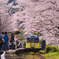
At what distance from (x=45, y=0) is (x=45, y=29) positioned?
8.01ft

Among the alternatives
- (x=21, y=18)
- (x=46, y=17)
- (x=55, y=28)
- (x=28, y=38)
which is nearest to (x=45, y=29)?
(x=46, y=17)

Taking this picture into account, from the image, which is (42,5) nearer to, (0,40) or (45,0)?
(45,0)

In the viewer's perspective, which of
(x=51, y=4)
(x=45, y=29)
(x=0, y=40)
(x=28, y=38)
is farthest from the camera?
(x=28, y=38)

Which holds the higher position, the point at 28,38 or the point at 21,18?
the point at 21,18

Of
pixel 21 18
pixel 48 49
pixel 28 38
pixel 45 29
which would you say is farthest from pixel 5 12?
pixel 45 29

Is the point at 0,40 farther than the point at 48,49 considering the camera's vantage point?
No

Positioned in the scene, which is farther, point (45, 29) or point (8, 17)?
point (8, 17)

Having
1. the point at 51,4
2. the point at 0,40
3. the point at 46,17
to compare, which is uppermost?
the point at 51,4

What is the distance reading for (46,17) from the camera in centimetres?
1461

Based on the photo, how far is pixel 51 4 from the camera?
14023 millimetres

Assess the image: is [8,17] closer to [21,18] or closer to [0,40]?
[21,18]

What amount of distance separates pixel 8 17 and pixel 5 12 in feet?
4.17

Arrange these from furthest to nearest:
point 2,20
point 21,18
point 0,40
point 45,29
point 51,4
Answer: point 2,20, point 21,18, point 45,29, point 51,4, point 0,40

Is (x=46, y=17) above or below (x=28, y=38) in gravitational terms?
above
